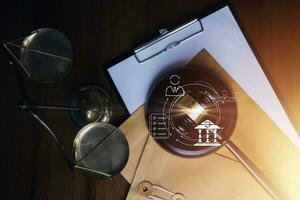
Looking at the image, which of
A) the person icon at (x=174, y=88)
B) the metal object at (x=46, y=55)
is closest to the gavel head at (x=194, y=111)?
the person icon at (x=174, y=88)

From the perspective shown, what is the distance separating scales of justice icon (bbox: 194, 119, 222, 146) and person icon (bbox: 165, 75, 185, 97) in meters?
0.06

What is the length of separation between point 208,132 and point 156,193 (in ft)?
0.45

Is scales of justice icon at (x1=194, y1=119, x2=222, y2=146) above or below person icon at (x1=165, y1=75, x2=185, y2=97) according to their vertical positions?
below

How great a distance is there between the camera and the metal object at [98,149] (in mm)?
691

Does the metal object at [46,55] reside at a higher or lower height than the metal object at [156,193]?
higher

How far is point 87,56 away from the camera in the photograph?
765 mm

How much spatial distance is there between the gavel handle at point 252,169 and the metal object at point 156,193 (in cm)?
11

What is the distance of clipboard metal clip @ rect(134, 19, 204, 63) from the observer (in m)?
0.76

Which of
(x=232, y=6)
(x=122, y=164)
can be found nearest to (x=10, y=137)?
(x=122, y=164)

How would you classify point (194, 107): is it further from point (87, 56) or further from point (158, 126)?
point (87, 56)

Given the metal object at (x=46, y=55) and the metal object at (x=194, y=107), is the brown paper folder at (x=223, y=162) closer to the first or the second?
the metal object at (x=194, y=107)

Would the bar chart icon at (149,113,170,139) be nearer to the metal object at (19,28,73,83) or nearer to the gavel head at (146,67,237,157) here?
the gavel head at (146,67,237,157)

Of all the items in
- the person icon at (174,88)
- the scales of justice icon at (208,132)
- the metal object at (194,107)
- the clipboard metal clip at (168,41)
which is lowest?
the scales of justice icon at (208,132)

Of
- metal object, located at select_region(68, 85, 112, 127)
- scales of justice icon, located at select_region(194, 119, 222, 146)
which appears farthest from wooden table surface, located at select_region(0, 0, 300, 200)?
scales of justice icon, located at select_region(194, 119, 222, 146)
